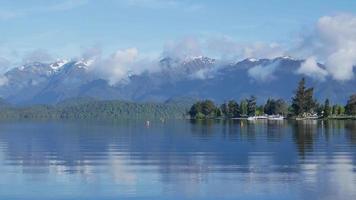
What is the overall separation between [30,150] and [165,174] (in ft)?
105

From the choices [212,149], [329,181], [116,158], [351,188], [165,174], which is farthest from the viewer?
[212,149]

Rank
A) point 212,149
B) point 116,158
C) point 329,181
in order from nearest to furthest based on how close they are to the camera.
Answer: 1. point 329,181
2. point 116,158
3. point 212,149

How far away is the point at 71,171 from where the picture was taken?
52.5 meters

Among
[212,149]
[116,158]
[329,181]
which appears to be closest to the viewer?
[329,181]

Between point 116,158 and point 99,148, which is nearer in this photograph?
point 116,158

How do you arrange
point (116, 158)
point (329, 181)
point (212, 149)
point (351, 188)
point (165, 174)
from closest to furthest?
1. point (351, 188)
2. point (329, 181)
3. point (165, 174)
4. point (116, 158)
5. point (212, 149)

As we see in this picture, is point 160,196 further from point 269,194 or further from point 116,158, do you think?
point 116,158

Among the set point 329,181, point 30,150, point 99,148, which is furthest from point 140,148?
point 329,181

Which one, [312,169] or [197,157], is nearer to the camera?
[312,169]

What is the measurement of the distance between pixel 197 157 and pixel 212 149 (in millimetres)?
11353

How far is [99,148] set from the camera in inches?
3132

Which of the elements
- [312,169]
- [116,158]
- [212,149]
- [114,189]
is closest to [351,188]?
[312,169]

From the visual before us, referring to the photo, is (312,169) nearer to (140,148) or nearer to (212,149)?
(212,149)

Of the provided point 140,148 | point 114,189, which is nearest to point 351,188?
point 114,189
